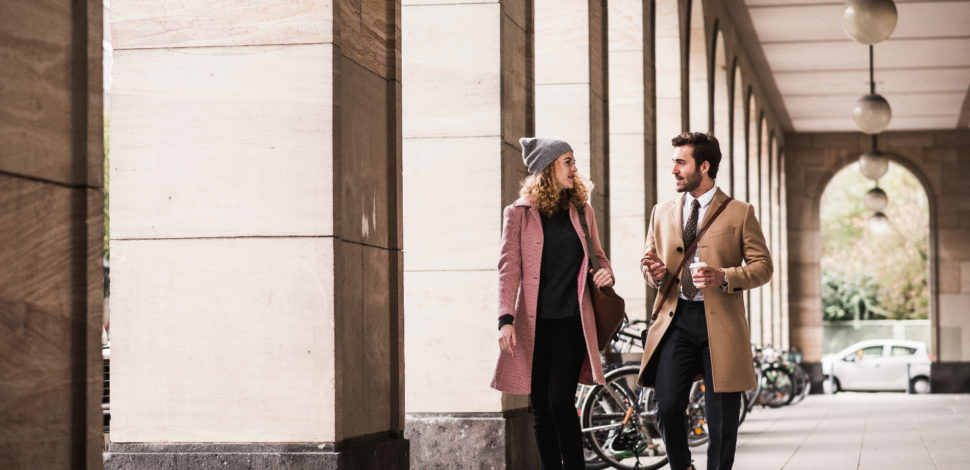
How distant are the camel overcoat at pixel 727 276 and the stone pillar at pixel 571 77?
390 cm

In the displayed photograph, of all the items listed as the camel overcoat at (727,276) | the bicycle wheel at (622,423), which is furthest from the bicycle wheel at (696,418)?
the camel overcoat at (727,276)

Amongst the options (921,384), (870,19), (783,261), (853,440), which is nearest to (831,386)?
(921,384)

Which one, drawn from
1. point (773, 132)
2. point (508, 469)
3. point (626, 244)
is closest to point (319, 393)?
point (508, 469)

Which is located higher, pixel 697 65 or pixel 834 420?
pixel 697 65

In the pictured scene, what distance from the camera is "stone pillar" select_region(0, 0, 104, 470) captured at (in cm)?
337

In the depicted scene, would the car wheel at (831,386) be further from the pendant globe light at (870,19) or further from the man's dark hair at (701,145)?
the man's dark hair at (701,145)

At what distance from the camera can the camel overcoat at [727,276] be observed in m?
5.89

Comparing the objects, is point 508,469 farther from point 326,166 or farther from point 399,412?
point 326,166

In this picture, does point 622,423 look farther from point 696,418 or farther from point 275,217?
point 275,217

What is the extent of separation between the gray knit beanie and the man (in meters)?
0.59

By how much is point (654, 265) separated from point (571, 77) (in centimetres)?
442

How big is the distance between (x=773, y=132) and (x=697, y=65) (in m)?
12.5

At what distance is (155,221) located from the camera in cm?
553

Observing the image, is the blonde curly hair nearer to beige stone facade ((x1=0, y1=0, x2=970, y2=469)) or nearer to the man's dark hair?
the man's dark hair
